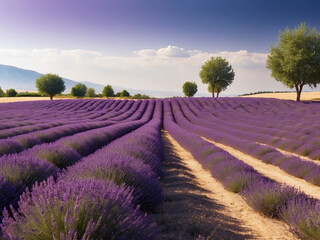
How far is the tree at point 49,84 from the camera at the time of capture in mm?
51338

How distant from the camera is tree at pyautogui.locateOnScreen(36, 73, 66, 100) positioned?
5134cm

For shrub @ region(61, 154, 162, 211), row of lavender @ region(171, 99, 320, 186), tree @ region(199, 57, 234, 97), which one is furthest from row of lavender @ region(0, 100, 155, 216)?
tree @ region(199, 57, 234, 97)

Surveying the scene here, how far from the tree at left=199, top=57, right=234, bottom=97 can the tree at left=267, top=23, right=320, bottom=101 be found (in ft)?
54.3

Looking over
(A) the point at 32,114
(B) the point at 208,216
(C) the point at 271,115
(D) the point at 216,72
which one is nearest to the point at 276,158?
(B) the point at 208,216

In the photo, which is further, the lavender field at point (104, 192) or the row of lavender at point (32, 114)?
the row of lavender at point (32, 114)

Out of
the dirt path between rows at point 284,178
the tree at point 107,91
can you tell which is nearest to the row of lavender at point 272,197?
the dirt path between rows at point 284,178

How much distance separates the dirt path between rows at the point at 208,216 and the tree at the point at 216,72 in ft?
145

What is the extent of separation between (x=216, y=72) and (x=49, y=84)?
3602cm

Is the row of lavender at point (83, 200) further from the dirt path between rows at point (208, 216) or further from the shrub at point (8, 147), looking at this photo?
the shrub at point (8, 147)

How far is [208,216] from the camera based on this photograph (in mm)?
3391

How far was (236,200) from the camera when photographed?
14.4 feet

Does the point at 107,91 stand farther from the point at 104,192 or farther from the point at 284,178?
the point at 104,192

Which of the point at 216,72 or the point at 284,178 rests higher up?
the point at 216,72

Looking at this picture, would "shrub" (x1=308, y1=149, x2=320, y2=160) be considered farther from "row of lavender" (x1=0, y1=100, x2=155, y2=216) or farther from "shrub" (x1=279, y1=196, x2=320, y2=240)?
"row of lavender" (x1=0, y1=100, x2=155, y2=216)
